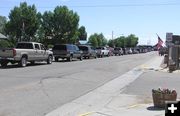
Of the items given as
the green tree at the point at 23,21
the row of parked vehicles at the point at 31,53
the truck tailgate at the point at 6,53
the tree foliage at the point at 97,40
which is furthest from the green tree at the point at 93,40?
the truck tailgate at the point at 6,53

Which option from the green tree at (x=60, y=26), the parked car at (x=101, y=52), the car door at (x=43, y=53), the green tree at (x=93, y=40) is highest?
the green tree at (x=60, y=26)

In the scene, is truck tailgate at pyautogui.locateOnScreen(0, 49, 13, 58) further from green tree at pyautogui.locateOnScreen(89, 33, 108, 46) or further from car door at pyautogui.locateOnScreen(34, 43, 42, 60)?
green tree at pyautogui.locateOnScreen(89, 33, 108, 46)

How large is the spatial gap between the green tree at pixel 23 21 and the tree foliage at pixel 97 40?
164ft

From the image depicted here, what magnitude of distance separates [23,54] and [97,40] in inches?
4159

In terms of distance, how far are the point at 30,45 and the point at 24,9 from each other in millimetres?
46661

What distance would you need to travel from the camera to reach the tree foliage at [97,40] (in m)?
131

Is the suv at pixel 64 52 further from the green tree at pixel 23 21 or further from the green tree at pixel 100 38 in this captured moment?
the green tree at pixel 100 38

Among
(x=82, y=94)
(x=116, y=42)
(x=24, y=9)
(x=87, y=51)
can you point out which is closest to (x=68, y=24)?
(x=24, y=9)

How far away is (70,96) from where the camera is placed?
1354 centimetres

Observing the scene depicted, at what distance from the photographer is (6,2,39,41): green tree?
3086 inches

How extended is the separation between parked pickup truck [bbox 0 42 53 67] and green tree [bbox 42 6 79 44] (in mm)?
47485

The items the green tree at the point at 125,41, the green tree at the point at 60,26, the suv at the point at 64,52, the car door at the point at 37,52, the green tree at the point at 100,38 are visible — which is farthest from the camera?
the green tree at the point at 125,41

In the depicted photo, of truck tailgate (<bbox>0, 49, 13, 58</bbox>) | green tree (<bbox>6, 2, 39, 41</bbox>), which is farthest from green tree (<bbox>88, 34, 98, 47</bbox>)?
truck tailgate (<bbox>0, 49, 13, 58</bbox>)

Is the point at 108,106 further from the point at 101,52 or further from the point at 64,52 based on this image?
the point at 101,52
